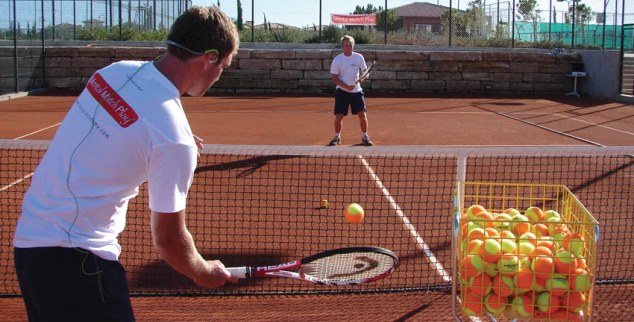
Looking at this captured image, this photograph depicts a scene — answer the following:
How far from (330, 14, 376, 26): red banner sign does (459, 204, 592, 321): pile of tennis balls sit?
27251 millimetres

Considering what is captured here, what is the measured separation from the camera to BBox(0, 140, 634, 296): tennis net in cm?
550

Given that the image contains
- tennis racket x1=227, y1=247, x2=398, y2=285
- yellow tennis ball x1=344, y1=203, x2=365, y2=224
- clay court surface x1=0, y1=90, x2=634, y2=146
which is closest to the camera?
tennis racket x1=227, y1=247, x2=398, y2=285

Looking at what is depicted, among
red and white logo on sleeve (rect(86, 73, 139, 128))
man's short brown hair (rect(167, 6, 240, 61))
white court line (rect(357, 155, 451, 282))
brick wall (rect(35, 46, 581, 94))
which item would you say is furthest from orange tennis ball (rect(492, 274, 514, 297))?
brick wall (rect(35, 46, 581, 94))

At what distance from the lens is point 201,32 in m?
2.47

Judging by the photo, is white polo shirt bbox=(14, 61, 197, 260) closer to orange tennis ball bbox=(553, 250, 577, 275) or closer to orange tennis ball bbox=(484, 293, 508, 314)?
orange tennis ball bbox=(484, 293, 508, 314)

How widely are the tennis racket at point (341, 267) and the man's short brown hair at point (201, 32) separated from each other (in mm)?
1296

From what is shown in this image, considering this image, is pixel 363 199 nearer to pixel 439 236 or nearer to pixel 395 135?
pixel 439 236

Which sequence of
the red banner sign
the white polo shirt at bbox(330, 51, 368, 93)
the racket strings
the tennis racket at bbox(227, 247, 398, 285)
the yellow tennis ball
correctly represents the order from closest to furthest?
the tennis racket at bbox(227, 247, 398, 285) < the racket strings < the yellow tennis ball < the white polo shirt at bbox(330, 51, 368, 93) < the red banner sign

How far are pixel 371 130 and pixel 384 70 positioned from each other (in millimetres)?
8585

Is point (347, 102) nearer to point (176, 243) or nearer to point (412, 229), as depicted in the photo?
point (412, 229)

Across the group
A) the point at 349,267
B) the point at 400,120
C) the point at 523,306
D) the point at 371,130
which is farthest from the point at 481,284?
the point at 400,120

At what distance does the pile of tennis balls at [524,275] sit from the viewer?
3297mm

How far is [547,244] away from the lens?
11.1 feet

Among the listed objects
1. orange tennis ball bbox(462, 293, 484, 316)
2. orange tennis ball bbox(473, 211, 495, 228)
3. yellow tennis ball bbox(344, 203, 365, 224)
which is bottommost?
yellow tennis ball bbox(344, 203, 365, 224)
